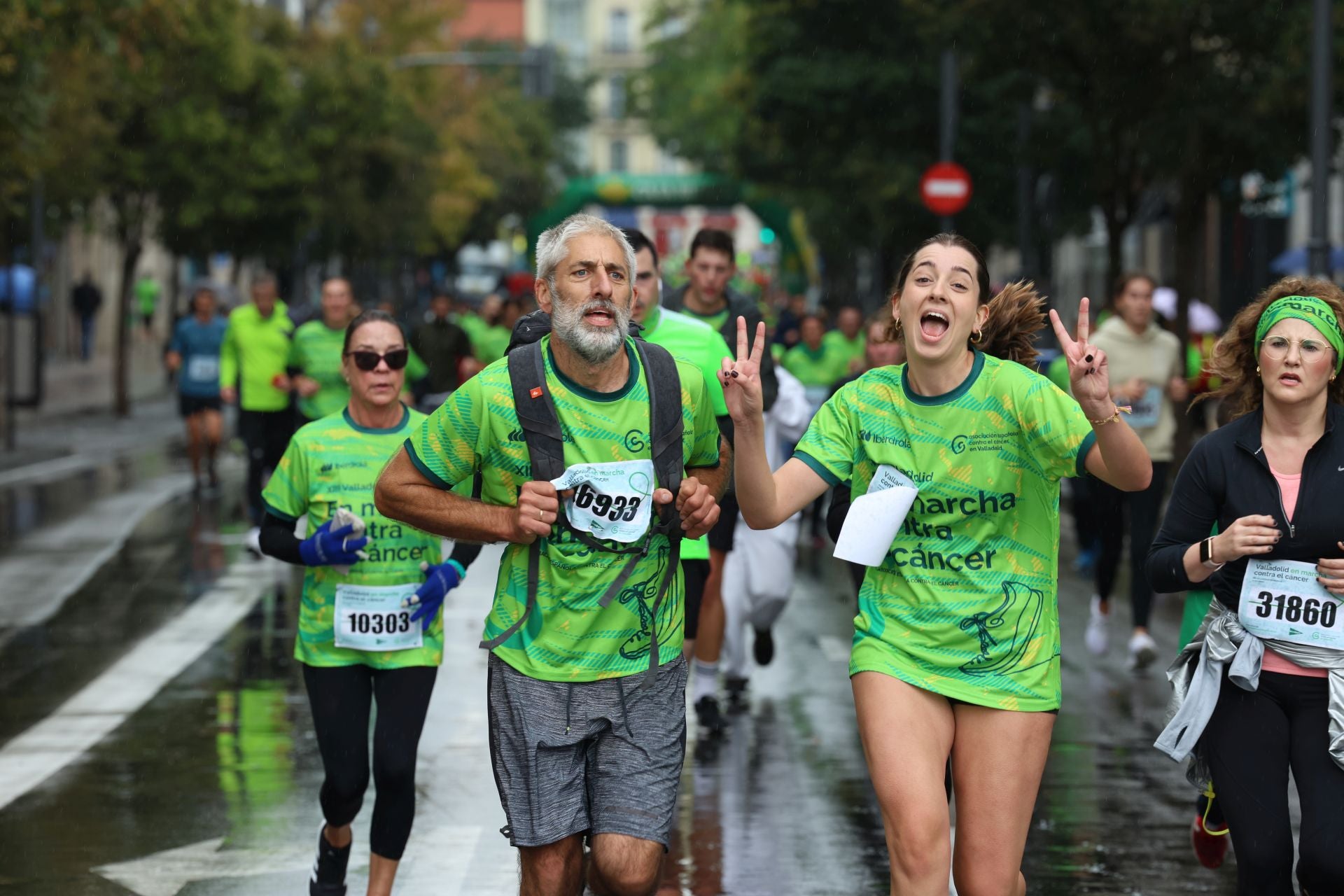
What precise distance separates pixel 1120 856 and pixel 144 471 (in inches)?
668

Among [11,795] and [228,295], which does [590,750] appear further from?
[228,295]

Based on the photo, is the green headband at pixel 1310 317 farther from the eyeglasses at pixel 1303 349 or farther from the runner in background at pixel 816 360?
the runner in background at pixel 816 360

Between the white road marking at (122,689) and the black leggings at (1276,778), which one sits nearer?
the black leggings at (1276,778)

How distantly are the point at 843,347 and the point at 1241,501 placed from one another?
596 inches

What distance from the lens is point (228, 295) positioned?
203ft

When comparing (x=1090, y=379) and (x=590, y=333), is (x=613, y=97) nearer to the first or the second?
(x=590, y=333)

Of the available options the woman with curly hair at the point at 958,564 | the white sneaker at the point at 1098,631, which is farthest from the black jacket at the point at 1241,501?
the white sneaker at the point at 1098,631

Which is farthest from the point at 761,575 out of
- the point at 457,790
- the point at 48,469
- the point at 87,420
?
the point at 87,420

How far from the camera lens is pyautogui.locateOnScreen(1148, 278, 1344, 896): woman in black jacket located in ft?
16.3

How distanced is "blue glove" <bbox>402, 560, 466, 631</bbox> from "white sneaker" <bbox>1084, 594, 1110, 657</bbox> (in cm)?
580

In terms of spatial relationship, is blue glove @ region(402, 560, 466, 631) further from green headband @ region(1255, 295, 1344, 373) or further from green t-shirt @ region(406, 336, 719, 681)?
green headband @ region(1255, 295, 1344, 373)

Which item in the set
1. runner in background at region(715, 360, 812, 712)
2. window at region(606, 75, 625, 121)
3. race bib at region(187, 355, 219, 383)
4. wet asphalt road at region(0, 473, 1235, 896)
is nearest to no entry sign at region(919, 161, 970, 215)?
race bib at region(187, 355, 219, 383)

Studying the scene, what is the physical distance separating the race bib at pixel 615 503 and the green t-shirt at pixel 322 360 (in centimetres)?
826

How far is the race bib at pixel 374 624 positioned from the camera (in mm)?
5965
